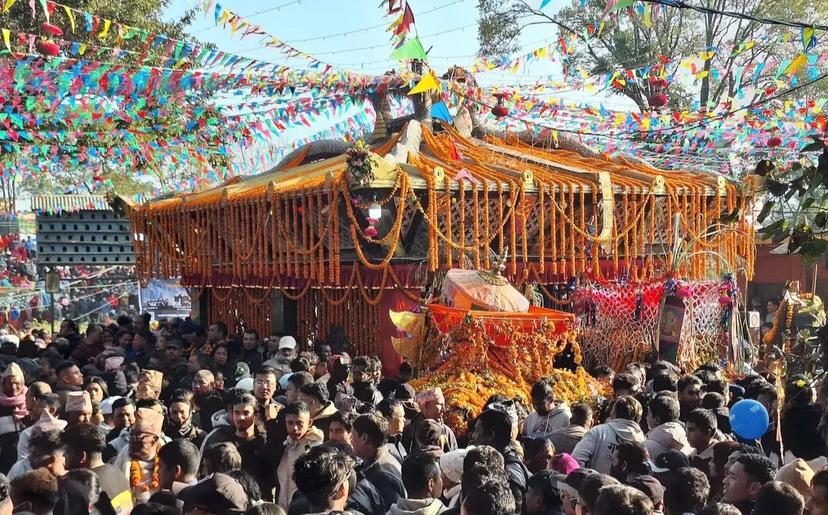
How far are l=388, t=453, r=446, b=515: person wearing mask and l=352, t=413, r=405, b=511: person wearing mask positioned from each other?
18.0 inches

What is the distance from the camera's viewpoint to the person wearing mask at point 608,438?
5508 millimetres

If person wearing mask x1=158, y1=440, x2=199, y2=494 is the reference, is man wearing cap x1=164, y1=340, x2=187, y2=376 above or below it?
below

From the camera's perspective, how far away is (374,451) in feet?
16.3

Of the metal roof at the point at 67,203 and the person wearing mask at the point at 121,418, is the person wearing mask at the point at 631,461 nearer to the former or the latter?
the person wearing mask at the point at 121,418

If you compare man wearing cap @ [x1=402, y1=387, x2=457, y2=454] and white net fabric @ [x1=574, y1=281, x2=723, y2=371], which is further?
white net fabric @ [x1=574, y1=281, x2=723, y2=371]

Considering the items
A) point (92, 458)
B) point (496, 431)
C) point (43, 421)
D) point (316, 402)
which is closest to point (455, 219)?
point (316, 402)

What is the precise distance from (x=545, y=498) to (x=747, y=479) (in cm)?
97

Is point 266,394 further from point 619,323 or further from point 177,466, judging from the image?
point 619,323

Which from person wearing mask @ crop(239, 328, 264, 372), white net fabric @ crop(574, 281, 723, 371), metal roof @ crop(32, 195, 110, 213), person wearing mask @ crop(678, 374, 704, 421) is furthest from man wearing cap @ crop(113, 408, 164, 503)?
metal roof @ crop(32, 195, 110, 213)

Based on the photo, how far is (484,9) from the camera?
972 inches

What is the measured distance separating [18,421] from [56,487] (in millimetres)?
2879

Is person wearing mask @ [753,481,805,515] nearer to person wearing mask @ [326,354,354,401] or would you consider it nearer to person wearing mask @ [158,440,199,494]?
person wearing mask @ [158,440,199,494]

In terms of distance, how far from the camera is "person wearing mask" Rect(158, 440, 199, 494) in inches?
183

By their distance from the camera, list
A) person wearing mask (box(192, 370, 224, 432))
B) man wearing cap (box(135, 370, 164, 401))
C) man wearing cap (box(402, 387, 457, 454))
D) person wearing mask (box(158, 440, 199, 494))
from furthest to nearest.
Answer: man wearing cap (box(135, 370, 164, 401)), person wearing mask (box(192, 370, 224, 432)), man wearing cap (box(402, 387, 457, 454)), person wearing mask (box(158, 440, 199, 494))
